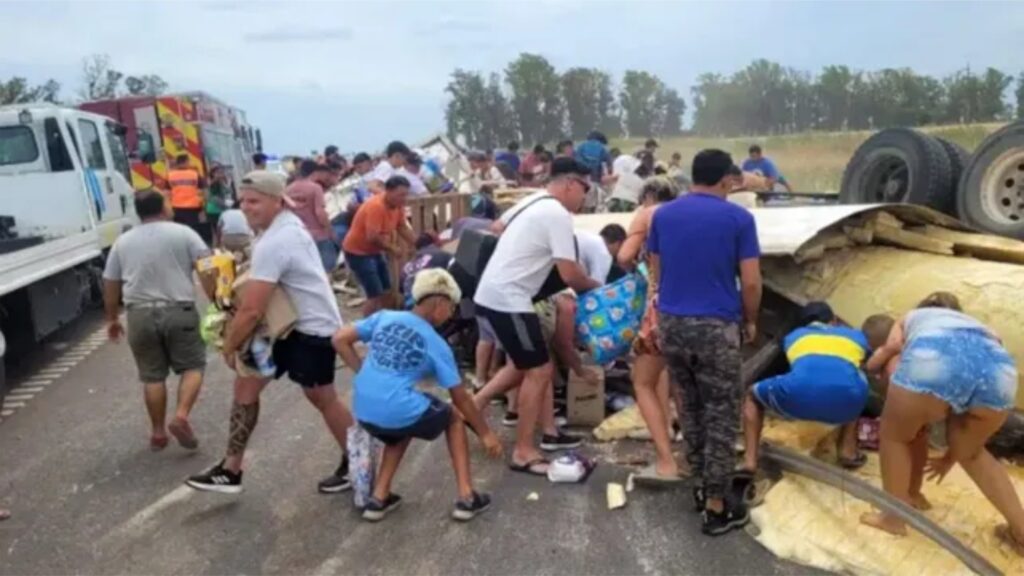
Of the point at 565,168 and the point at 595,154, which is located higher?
the point at 565,168

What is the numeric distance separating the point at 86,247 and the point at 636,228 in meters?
6.22

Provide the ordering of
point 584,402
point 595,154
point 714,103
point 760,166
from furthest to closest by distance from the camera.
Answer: point 714,103 → point 595,154 → point 760,166 → point 584,402

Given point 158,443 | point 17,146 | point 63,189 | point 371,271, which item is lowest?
point 158,443

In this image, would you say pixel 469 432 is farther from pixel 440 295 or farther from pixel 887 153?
pixel 887 153

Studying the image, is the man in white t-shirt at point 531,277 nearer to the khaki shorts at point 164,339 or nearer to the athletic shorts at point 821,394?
the athletic shorts at point 821,394

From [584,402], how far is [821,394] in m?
1.78

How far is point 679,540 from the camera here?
423 centimetres

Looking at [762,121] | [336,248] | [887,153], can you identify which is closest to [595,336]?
[887,153]

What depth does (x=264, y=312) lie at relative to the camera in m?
4.48

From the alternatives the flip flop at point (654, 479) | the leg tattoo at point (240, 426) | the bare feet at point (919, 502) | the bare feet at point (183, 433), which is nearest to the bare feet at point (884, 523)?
the bare feet at point (919, 502)

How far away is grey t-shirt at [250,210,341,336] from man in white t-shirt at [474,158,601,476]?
2.89ft

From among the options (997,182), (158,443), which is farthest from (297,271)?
(997,182)

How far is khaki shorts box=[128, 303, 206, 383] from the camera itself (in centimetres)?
550

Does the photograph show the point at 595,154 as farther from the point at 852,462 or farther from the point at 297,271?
the point at 297,271
